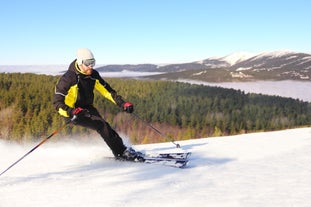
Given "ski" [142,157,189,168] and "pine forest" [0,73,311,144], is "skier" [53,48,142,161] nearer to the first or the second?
"ski" [142,157,189,168]

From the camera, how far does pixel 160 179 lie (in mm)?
6531

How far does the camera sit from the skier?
7770 millimetres

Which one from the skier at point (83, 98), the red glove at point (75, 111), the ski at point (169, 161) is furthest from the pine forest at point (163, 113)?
the red glove at point (75, 111)

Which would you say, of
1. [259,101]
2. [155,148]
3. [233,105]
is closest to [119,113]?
[233,105]

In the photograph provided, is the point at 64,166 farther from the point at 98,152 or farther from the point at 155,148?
the point at 155,148

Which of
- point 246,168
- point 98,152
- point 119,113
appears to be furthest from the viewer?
point 119,113

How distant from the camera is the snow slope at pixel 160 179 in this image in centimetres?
532

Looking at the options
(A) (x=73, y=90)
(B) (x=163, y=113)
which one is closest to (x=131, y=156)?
(A) (x=73, y=90)

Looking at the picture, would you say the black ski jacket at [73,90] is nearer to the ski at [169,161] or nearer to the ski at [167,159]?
the ski at [167,159]

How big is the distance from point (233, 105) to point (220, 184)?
4405 inches

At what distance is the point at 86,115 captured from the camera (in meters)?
8.12

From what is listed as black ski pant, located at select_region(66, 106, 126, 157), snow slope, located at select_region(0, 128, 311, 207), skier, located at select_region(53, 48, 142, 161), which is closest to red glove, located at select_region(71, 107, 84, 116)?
skier, located at select_region(53, 48, 142, 161)

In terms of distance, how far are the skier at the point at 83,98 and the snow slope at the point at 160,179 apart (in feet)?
1.56

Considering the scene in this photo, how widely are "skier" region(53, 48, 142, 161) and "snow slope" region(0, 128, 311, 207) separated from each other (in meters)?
0.48
